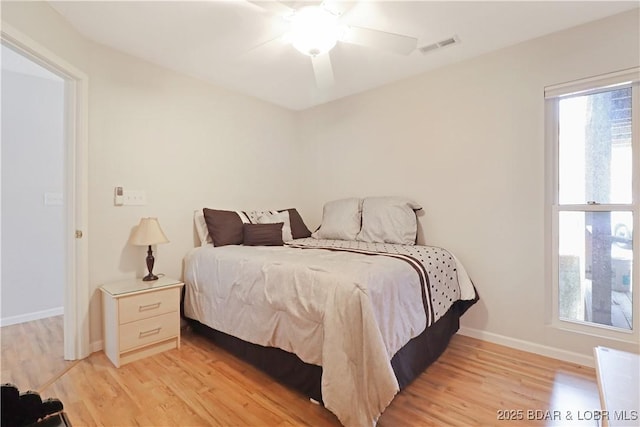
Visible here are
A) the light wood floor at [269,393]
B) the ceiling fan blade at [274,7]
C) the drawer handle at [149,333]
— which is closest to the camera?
the light wood floor at [269,393]

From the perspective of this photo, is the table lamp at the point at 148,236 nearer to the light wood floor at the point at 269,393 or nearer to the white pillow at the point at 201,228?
the white pillow at the point at 201,228

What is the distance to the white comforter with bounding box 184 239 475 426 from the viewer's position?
1.36 meters

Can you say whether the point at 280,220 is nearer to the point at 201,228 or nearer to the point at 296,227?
the point at 296,227

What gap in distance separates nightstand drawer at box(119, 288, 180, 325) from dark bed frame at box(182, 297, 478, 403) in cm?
36

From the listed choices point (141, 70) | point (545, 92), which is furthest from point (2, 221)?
point (545, 92)

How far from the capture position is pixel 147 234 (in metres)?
2.26

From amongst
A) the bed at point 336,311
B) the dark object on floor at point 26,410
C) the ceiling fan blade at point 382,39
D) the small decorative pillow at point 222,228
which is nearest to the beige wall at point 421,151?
the small decorative pillow at point 222,228

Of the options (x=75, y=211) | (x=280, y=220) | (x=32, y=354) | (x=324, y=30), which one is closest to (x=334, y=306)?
(x=324, y=30)

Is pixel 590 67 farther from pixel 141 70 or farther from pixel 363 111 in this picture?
pixel 141 70

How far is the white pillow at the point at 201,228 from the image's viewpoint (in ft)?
8.95

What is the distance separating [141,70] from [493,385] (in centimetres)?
345

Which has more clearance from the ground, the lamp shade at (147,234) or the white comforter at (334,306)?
the lamp shade at (147,234)

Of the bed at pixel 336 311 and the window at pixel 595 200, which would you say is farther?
the window at pixel 595 200

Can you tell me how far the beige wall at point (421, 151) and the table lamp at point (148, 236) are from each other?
0.19 metres
